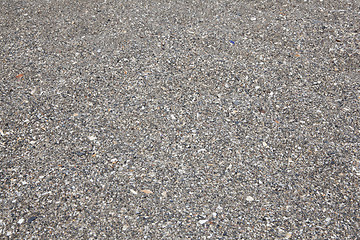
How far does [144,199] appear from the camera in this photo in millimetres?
2932

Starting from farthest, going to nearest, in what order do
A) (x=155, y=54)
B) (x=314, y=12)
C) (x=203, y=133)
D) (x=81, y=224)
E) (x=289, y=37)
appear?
(x=314, y=12) < (x=289, y=37) < (x=155, y=54) < (x=203, y=133) < (x=81, y=224)

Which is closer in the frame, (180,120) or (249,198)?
(249,198)

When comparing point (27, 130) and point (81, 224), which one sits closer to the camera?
point (81, 224)

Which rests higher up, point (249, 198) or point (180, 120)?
point (180, 120)

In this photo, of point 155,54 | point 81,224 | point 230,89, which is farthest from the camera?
point 155,54

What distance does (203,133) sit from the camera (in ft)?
11.4

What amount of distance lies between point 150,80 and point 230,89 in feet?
3.06

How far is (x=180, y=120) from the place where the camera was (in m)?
3.59

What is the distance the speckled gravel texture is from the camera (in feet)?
9.32

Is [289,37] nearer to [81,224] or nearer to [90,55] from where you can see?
[90,55]

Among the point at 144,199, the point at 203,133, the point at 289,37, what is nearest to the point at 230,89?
the point at 203,133

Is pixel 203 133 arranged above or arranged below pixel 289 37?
below

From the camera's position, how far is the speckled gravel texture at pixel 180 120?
9.32ft

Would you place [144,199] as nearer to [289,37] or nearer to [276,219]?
[276,219]
